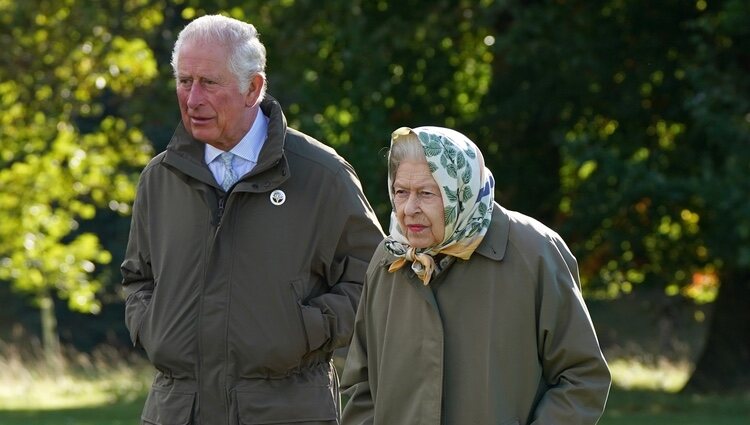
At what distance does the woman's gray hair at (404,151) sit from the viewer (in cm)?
366

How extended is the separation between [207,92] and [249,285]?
0.61m

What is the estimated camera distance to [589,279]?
57.3ft

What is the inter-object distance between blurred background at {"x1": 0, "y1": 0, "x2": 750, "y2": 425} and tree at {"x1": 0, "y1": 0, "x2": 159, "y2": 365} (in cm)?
3

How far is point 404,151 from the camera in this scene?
3695 millimetres

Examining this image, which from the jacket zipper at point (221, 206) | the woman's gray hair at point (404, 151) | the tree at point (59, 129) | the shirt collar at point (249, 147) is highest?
the woman's gray hair at point (404, 151)

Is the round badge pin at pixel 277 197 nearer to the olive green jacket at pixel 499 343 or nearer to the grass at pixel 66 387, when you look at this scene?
the olive green jacket at pixel 499 343

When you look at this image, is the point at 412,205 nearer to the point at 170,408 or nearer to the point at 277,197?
the point at 277,197

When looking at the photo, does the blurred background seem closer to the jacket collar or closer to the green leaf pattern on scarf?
the jacket collar

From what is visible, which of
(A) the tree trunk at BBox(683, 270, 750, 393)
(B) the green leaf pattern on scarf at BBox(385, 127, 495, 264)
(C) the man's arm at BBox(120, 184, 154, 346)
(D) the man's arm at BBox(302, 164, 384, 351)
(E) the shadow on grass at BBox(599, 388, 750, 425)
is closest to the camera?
(B) the green leaf pattern on scarf at BBox(385, 127, 495, 264)

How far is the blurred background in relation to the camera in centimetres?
1471

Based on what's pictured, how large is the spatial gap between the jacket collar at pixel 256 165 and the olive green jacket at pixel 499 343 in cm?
86

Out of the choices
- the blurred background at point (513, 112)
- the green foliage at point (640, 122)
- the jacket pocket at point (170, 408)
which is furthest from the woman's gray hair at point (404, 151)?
the green foliage at point (640, 122)

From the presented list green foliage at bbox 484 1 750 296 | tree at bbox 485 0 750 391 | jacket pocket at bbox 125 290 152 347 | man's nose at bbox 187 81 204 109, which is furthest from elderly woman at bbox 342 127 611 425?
green foliage at bbox 484 1 750 296

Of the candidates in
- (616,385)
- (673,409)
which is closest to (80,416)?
(673,409)
